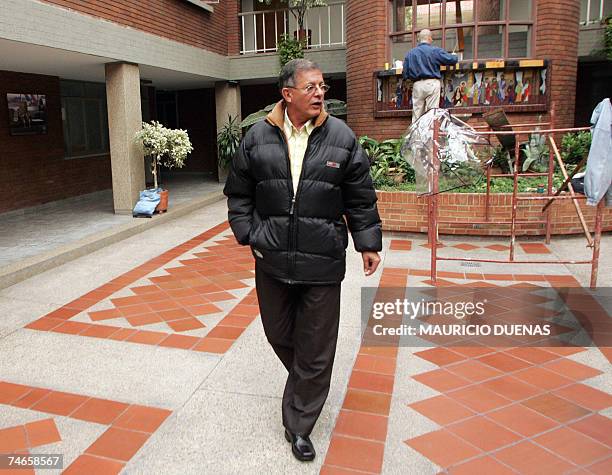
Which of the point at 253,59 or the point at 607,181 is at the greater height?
the point at 253,59

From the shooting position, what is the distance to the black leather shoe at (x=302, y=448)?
2.64 m

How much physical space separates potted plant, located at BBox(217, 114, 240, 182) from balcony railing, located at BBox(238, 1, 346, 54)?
1.96 metres

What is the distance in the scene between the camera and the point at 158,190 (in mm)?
9352

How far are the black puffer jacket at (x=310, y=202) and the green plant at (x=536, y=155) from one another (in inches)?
252

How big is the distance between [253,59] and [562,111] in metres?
6.91

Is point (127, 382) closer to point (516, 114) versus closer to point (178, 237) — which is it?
point (178, 237)

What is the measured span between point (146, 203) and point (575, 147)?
6.79 meters

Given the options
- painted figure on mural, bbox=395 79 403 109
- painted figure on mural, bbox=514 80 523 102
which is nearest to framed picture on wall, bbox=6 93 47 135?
painted figure on mural, bbox=395 79 403 109

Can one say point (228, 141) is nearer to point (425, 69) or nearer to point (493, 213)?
point (425, 69)

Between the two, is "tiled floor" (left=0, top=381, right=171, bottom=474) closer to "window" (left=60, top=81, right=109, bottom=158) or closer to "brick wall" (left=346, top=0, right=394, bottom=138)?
"brick wall" (left=346, top=0, right=394, bottom=138)

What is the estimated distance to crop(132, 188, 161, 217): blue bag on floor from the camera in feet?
29.3

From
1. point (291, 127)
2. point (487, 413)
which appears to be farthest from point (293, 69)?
point (487, 413)

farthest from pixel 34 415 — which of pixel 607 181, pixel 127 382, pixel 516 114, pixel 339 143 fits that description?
pixel 516 114

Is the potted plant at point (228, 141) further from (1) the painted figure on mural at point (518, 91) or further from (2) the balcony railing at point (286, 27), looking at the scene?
(1) the painted figure on mural at point (518, 91)
